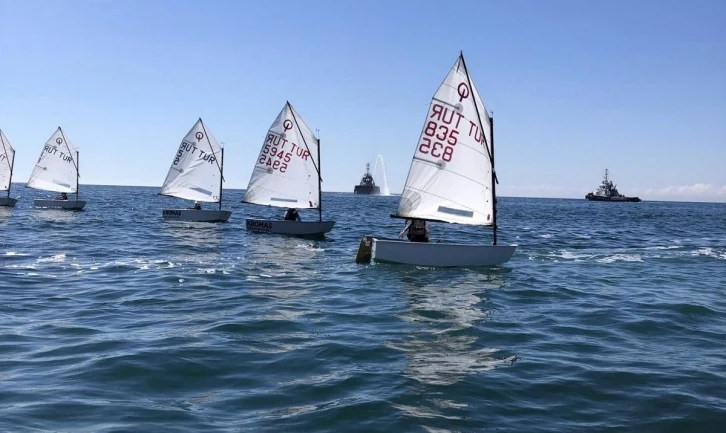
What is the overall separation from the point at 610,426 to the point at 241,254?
77.3ft

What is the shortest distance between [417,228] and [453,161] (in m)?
3.50

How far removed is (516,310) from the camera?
17.5m

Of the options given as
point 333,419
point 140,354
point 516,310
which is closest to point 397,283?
point 516,310

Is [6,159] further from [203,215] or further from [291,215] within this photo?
[291,215]

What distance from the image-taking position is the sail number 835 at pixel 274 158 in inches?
1678

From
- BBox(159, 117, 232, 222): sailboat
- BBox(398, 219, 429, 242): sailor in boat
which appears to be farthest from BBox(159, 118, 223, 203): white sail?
BBox(398, 219, 429, 242): sailor in boat

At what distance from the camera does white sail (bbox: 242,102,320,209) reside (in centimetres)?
4250

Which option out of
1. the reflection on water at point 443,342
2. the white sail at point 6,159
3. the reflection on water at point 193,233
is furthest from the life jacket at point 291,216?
the white sail at point 6,159

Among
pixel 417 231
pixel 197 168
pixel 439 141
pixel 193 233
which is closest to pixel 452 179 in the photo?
pixel 439 141

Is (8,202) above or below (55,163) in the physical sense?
below

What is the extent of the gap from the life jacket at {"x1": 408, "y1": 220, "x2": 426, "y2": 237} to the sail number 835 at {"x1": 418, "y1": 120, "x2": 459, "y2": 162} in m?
3.19

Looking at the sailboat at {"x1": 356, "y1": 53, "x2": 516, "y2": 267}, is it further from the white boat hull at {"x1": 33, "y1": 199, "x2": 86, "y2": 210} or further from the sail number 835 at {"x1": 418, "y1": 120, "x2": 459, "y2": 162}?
the white boat hull at {"x1": 33, "y1": 199, "x2": 86, "y2": 210}

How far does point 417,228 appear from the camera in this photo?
2731 centimetres

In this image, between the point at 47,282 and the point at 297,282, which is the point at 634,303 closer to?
the point at 297,282
